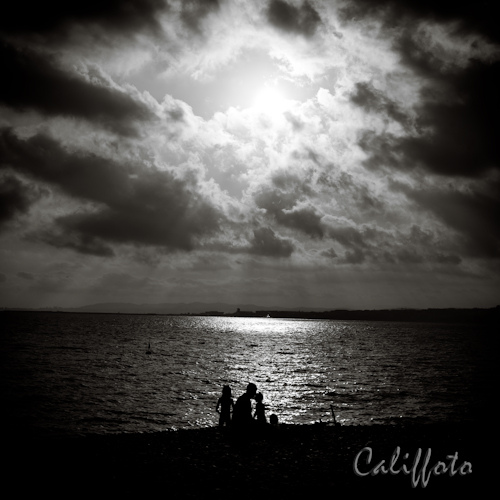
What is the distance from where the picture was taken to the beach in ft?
44.2

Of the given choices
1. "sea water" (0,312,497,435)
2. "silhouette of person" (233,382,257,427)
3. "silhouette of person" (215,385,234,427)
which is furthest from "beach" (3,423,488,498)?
"sea water" (0,312,497,435)

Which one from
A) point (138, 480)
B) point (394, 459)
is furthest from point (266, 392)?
point (138, 480)

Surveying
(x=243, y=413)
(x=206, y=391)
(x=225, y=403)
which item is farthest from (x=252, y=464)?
(x=206, y=391)

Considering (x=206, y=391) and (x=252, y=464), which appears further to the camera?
(x=206, y=391)

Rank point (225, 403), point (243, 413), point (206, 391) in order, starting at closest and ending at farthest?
1. point (243, 413)
2. point (225, 403)
3. point (206, 391)

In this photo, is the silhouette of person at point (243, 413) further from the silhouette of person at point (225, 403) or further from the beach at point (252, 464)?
the silhouette of person at point (225, 403)

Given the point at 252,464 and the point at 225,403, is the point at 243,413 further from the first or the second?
the point at 252,464

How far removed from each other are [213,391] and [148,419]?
48.1 feet

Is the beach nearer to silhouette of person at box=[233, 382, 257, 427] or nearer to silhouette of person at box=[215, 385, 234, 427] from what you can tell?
silhouette of person at box=[233, 382, 257, 427]

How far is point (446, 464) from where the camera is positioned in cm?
1655

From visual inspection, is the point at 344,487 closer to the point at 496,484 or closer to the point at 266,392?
the point at 496,484

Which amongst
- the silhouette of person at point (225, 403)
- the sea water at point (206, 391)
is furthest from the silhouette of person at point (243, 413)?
the sea water at point (206, 391)

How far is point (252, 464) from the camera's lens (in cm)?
1588

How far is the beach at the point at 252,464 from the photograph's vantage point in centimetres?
1348
